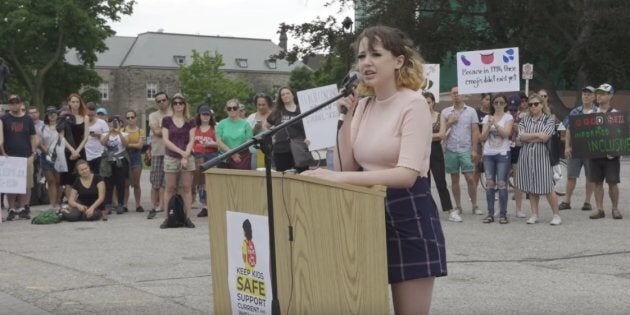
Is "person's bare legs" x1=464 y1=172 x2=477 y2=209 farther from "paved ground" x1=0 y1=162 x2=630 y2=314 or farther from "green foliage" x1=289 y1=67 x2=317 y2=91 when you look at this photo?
"green foliage" x1=289 y1=67 x2=317 y2=91

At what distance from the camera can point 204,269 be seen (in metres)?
8.70

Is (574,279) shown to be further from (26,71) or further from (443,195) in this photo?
(26,71)

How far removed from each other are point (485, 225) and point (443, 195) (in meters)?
0.87

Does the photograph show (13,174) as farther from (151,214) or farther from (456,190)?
(456,190)

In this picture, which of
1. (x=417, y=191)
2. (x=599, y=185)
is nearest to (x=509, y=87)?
(x=599, y=185)

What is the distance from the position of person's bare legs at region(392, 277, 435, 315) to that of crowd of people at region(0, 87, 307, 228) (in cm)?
850

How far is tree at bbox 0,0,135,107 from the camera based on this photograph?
59062 millimetres

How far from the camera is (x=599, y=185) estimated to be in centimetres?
1289

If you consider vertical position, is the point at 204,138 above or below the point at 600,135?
above

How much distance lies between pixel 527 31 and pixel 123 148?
26278 millimetres

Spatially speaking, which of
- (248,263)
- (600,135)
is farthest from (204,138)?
(248,263)

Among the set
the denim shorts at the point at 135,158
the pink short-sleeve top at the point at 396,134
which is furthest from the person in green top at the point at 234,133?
Result: the pink short-sleeve top at the point at 396,134

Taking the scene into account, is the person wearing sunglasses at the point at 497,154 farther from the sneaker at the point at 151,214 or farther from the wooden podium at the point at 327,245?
the wooden podium at the point at 327,245

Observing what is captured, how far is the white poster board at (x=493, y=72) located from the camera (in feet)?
53.2
